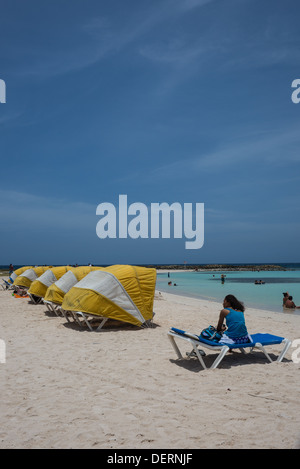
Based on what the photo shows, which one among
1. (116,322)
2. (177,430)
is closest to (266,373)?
(177,430)

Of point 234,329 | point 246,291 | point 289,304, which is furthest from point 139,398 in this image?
point 246,291

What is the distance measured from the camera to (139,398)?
17.9 feet

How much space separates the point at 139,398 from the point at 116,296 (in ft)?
16.9

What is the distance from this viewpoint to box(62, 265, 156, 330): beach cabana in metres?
10.3

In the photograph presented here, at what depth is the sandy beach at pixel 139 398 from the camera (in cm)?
423

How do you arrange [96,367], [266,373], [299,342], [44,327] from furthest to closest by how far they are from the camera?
[44,327]
[299,342]
[96,367]
[266,373]

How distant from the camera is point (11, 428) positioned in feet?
14.7

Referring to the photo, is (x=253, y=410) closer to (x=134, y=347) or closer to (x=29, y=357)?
(x=134, y=347)

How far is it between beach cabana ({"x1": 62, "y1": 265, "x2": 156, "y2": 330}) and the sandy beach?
3.74 feet

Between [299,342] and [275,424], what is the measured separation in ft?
17.6

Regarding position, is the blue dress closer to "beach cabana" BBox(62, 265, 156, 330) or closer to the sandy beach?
the sandy beach

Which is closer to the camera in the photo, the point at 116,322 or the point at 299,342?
the point at 299,342

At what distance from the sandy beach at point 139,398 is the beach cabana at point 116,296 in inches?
44.9

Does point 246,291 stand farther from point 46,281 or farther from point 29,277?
point 46,281
